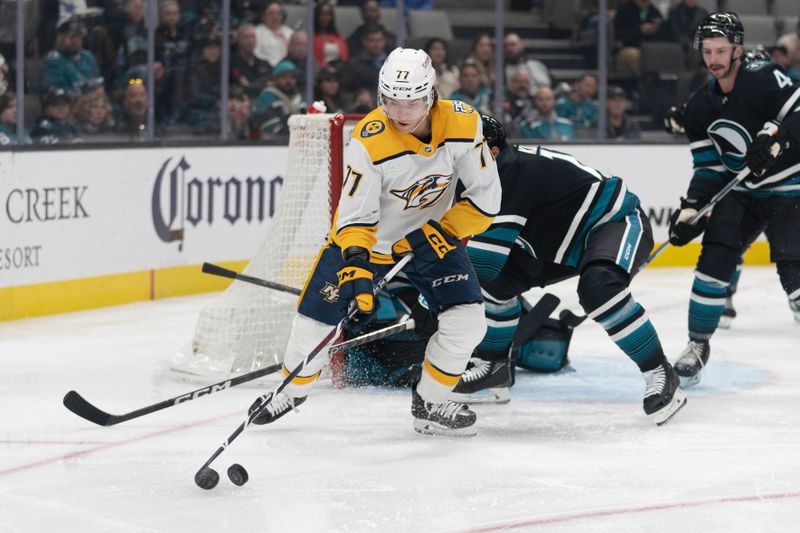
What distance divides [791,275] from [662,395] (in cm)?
88

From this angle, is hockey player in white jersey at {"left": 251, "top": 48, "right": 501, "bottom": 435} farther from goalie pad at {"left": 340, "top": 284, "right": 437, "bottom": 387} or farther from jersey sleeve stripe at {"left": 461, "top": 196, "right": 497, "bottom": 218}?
goalie pad at {"left": 340, "top": 284, "right": 437, "bottom": 387}

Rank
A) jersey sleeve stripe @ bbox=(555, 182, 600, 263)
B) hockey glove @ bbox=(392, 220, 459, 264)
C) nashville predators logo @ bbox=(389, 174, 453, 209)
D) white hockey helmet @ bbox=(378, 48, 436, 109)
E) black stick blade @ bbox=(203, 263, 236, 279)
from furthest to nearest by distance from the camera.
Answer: black stick blade @ bbox=(203, 263, 236, 279), jersey sleeve stripe @ bbox=(555, 182, 600, 263), hockey glove @ bbox=(392, 220, 459, 264), nashville predators logo @ bbox=(389, 174, 453, 209), white hockey helmet @ bbox=(378, 48, 436, 109)

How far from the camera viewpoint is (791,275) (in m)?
4.42

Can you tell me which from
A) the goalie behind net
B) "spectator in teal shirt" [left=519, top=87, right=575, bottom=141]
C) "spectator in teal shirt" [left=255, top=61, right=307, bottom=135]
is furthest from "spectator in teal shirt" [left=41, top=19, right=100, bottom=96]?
"spectator in teal shirt" [left=519, top=87, right=575, bottom=141]

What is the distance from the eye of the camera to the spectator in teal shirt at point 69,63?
5.88 metres

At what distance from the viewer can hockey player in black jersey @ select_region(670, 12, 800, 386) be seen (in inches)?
166

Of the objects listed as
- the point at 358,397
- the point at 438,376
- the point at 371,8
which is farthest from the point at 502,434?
the point at 371,8

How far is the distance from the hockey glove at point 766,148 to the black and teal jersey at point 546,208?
520mm

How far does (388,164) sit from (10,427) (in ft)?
4.27

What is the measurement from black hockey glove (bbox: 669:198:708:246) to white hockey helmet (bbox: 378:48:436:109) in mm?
1390

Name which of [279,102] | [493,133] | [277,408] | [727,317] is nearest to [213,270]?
[277,408]

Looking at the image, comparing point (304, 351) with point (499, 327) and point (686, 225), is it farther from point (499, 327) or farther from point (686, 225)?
point (686, 225)

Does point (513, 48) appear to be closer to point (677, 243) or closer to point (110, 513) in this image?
point (677, 243)

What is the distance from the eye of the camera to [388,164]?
3.34 meters
